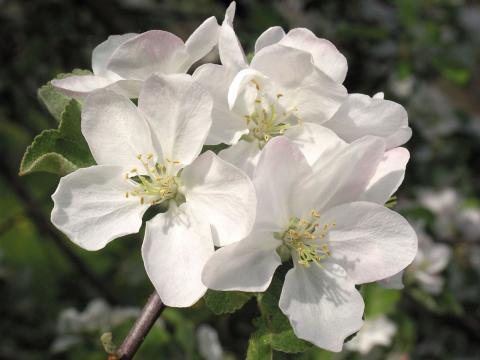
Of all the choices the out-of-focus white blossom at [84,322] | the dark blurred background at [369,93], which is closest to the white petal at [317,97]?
the dark blurred background at [369,93]

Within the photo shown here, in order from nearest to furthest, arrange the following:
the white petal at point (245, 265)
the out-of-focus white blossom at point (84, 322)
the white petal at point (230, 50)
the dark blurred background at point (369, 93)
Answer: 1. the white petal at point (245, 265)
2. the white petal at point (230, 50)
3. the out-of-focus white blossom at point (84, 322)
4. the dark blurred background at point (369, 93)

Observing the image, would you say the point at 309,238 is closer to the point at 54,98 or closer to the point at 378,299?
the point at 54,98

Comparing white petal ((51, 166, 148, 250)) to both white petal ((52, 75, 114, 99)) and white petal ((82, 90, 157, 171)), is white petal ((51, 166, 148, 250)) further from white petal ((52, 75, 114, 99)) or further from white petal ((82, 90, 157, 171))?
white petal ((52, 75, 114, 99))

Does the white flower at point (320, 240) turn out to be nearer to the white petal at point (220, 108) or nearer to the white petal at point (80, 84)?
the white petal at point (220, 108)

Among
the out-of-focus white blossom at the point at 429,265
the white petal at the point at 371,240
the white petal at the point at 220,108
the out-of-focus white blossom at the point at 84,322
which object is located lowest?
the out-of-focus white blossom at the point at 429,265

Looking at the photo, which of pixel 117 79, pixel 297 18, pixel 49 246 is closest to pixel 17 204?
pixel 49 246

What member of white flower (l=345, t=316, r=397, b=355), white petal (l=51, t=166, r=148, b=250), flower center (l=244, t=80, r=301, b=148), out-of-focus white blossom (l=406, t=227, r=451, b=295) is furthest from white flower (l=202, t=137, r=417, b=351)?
white flower (l=345, t=316, r=397, b=355)
